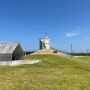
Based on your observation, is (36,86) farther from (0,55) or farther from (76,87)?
(0,55)

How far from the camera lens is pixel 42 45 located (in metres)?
99.8

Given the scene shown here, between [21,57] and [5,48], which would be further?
[21,57]

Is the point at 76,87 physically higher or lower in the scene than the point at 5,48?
lower

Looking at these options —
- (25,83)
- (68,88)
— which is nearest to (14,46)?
(25,83)

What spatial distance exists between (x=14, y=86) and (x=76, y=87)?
662 centimetres

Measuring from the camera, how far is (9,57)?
157 feet

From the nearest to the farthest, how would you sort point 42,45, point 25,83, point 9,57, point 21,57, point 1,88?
point 1,88 < point 25,83 < point 9,57 < point 21,57 < point 42,45

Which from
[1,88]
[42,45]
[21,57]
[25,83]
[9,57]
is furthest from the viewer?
[42,45]

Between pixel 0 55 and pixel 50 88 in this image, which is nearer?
pixel 50 88

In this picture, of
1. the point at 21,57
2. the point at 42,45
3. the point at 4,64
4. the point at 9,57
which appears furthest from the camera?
the point at 42,45

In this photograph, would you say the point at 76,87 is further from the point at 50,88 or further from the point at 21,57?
the point at 21,57

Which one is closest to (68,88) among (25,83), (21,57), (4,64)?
(25,83)

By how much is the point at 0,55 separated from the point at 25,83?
27.9 meters

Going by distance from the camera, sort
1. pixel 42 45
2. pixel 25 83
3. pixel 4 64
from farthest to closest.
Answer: pixel 42 45 → pixel 4 64 → pixel 25 83
